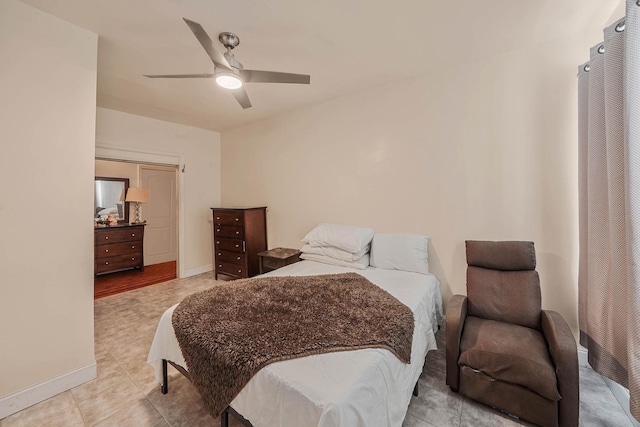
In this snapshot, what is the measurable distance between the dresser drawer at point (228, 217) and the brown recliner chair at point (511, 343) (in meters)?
2.99

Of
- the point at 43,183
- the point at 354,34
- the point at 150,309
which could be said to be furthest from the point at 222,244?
the point at 354,34

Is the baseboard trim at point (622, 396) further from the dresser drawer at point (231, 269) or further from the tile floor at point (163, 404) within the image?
the dresser drawer at point (231, 269)

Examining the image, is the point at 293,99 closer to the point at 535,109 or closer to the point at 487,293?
the point at 535,109


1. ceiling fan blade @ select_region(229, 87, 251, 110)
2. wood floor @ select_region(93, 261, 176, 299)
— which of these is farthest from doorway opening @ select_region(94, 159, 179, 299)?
ceiling fan blade @ select_region(229, 87, 251, 110)

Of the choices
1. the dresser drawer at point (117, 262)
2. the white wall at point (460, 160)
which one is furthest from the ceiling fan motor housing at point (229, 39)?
the dresser drawer at point (117, 262)

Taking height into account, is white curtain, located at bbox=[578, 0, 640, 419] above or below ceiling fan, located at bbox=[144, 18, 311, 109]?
below

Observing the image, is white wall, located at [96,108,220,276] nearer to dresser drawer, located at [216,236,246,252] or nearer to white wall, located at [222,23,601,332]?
dresser drawer, located at [216,236,246,252]

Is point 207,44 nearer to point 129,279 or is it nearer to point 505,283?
point 505,283

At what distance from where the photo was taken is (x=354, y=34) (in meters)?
1.98

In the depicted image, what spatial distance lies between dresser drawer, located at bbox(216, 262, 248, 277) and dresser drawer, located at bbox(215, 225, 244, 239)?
1.53 feet

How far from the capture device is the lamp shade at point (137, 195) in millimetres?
4887

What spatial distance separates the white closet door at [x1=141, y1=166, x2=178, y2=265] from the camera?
5340 mm

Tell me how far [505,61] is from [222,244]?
4.26m

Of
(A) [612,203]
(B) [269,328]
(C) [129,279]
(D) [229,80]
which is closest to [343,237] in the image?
(B) [269,328]
